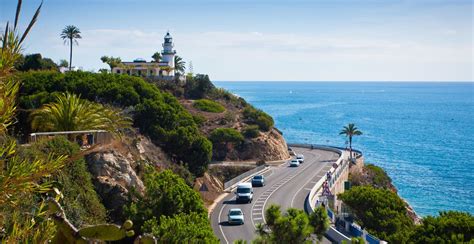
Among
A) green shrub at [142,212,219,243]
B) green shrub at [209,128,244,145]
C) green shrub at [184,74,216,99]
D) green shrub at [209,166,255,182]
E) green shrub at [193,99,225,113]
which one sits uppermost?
green shrub at [184,74,216,99]

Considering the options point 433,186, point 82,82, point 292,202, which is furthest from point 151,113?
point 433,186

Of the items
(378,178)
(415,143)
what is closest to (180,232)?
(378,178)

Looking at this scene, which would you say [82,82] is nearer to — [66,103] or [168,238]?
[66,103]

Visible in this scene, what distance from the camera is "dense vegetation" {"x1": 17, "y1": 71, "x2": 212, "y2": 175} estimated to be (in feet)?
153

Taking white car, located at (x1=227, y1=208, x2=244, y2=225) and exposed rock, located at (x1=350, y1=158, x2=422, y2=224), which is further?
exposed rock, located at (x1=350, y1=158, x2=422, y2=224)

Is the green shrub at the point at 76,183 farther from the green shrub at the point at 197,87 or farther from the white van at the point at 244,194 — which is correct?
the green shrub at the point at 197,87

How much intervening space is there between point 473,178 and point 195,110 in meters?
35.4

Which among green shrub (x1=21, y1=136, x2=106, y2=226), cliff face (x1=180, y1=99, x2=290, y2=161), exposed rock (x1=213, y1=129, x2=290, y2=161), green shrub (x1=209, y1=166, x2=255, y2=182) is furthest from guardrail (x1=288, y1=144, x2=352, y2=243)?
green shrub (x1=21, y1=136, x2=106, y2=226)

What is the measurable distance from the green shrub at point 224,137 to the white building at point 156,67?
16230 millimetres

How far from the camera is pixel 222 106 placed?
7669cm

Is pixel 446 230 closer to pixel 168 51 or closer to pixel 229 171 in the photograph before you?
pixel 229 171

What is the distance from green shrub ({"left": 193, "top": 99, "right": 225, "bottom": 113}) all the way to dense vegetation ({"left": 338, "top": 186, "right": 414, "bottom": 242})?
35.9m

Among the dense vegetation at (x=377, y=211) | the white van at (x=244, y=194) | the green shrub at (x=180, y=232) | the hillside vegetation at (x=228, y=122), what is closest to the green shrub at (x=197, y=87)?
the hillside vegetation at (x=228, y=122)

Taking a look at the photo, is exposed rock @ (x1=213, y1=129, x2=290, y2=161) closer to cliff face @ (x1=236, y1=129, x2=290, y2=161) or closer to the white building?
cliff face @ (x1=236, y1=129, x2=290, y2=161)
